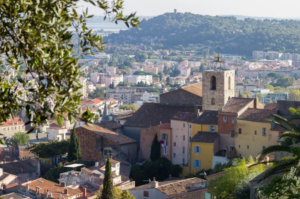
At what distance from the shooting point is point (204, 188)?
70.1 ft

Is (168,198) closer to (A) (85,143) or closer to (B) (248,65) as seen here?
(A) (85,143)

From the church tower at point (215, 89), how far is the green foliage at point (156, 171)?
4.76 metres

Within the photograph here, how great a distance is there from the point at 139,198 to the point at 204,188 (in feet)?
8.31

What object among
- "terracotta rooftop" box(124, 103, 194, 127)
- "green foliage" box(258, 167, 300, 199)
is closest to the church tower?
"terracotta rooftop" box(124, 103, 194, 127)

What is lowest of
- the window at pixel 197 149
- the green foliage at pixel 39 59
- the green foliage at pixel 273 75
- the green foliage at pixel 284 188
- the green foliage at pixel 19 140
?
the green foliage at pixel 273 75

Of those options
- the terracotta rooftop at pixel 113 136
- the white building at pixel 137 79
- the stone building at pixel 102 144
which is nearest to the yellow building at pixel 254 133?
the stone building at pixel 102 144

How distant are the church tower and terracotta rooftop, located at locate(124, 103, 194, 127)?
1.34 m

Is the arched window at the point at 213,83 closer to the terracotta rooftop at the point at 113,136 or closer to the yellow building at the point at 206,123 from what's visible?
the yellow building at the point at 206,123

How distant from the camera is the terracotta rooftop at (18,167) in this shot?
33750mm

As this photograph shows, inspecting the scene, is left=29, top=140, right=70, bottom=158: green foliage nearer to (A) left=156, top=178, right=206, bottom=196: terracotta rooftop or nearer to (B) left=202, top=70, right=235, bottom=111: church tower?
(B) left=202, top=70, right=235, bottom=111: church tower

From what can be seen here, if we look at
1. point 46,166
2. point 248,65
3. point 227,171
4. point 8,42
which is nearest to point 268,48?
point 248,65

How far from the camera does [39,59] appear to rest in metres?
4.81

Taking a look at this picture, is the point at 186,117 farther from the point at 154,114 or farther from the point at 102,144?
the point at 154,114

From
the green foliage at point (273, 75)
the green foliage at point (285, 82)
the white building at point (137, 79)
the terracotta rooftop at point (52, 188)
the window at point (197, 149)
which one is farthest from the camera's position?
the white building at point (137, 79)
